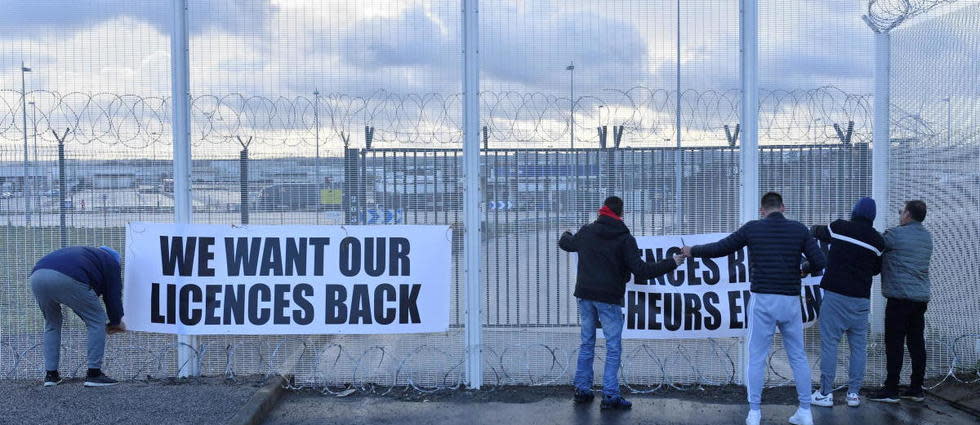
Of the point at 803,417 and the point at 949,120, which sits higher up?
the point at 949,120

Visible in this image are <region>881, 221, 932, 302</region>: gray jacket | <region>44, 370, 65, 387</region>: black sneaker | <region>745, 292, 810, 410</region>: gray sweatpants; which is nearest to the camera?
<region>745, 292, 810, 410</region>: gray sweatpants

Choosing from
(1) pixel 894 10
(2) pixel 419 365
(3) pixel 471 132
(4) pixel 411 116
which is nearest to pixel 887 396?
(1) pixel 894 10

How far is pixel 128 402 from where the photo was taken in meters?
6.16

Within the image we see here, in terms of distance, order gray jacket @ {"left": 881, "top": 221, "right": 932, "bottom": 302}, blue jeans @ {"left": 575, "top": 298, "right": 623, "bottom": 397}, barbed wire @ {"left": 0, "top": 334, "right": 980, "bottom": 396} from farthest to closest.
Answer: barbed wire @ {"left": 0, "top": 334, "right": 980, "bottom": 396} < gray jacket @ {"left": 881, "top": 221, "right": 932, "bottom": 302} < blue jeans @ {"left": 575, "top": 298, "right": 623, "bottom": 397}

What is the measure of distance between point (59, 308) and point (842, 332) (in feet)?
21.2

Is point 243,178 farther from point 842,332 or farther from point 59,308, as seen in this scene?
point 842,332

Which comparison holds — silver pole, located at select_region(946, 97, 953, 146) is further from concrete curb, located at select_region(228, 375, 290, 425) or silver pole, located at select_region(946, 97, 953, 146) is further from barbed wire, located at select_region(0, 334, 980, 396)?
concrete curb, located at select_region(228, 375, 290, 425)

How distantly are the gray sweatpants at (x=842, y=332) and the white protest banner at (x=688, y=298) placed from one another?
0.68 metres

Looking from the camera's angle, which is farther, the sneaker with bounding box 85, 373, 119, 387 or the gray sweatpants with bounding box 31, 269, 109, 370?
the sneaker with bounding box 85, 373, 119, 387

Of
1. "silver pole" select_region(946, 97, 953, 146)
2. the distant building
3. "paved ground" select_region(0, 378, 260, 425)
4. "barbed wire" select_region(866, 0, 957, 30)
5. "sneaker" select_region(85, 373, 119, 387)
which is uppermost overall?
"barbed wire" select_region(866, 0, 957, 30)

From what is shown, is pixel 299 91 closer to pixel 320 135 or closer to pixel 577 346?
pixel 320 135

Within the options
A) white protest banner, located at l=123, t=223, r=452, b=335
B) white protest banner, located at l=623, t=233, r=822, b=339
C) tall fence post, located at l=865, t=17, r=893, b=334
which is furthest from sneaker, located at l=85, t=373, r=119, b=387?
tall fence post, located at l=865, t=17, r=893, b=334

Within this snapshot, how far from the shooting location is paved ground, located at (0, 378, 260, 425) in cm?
579

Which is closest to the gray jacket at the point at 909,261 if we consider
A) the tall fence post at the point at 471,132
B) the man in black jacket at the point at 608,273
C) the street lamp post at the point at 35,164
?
the man in black jacket at the point at 608,273
